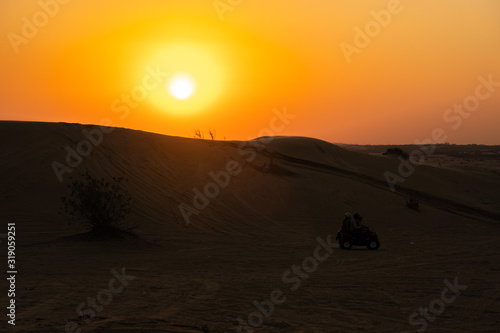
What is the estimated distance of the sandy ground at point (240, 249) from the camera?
7.49 metres

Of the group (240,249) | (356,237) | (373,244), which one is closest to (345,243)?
(356,237)

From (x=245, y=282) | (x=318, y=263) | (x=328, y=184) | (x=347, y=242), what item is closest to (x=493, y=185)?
(x=328, y=184)

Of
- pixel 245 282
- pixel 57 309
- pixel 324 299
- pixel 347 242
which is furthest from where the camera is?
pixel 347 242

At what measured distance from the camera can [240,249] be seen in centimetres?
1479

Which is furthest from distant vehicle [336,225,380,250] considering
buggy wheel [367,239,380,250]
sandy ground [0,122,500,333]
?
sandy ground [0,122,500,333]

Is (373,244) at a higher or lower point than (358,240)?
lower

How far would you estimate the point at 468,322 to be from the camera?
24.5ft

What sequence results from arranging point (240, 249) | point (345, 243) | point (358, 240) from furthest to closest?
1. point (345, 243)
2. point (358, 240)
3. point (240, 249)

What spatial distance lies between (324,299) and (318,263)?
413cm

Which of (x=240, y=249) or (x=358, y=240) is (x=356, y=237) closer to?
(x=358, y=240)

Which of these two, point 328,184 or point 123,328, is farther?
point 328,184

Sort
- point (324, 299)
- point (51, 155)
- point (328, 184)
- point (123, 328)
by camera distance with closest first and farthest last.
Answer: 1. point (123, 328)
2. point (324, 299)
3. point (51, 155)
4. point (328, 184)

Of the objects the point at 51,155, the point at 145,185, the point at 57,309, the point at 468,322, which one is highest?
the point at 51,155

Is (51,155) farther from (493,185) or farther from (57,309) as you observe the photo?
(493,185)
